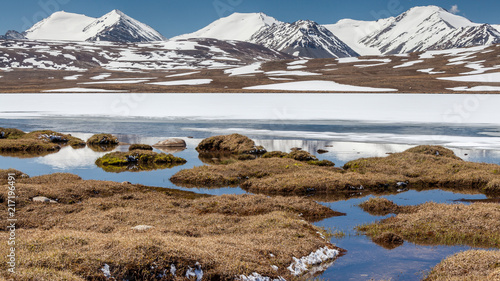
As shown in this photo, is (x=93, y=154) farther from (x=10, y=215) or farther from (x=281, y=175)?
(x=10, y=215)

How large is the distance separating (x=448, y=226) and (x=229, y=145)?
20.0 meters

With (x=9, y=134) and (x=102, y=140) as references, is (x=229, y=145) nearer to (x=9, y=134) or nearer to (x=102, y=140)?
(x=102, y=140)

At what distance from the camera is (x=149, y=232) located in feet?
39.2

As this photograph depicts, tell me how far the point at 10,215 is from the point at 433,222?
13195 mm

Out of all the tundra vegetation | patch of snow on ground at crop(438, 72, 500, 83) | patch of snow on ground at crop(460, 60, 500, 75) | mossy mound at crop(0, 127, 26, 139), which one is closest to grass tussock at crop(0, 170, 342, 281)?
the tundra vegetation

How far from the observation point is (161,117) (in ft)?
176

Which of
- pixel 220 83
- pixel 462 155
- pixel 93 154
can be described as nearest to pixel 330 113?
pixel 462 155

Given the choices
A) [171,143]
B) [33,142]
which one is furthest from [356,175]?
[33,142]

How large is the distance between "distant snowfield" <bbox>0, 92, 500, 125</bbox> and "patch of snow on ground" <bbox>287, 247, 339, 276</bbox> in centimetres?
3748

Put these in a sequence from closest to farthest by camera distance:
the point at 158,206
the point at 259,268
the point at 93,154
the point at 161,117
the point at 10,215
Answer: the point at 259,268 < the point at 10,215 < the point at 158,206 < the point at 93,154 < the point at 161,117

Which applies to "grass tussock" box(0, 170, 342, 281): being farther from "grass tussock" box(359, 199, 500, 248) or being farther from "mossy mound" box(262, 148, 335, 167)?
"mossy mound" box(262, 148, 335, 167)

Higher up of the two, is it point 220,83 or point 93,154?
point 220,83

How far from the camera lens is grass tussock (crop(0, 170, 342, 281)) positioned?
8.88m

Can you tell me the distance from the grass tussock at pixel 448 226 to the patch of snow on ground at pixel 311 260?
242 centimetres
